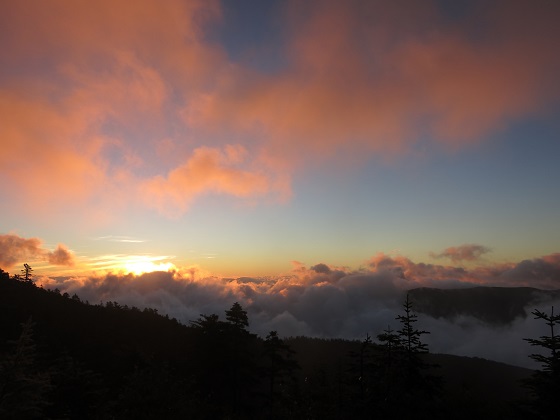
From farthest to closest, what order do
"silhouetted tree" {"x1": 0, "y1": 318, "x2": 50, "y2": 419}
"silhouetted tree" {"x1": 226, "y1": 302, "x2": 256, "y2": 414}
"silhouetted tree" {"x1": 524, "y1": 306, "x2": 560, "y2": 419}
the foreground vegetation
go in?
"silhouetted tree" {"x1": 226, "y1": 302, "x2": 256, "y2": 414}, "silhouetted tree" {"x1": 524, "y1": 306, "x2": 560, "y2": 419}, the foreground vegetation, "silhouetted tree" {"x1": 0, "y1": 318, "x2": 50, "y2": 419}

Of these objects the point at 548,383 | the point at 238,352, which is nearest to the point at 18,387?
the point at 548,383

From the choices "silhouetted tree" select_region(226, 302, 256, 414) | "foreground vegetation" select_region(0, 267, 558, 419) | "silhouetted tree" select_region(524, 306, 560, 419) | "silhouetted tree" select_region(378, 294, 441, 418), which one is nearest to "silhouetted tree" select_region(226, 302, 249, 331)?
"silhouetted tree" select_region(226, 302, 256, 414)

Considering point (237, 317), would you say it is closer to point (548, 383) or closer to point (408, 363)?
point (408, 363)

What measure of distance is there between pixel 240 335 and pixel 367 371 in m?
22.7

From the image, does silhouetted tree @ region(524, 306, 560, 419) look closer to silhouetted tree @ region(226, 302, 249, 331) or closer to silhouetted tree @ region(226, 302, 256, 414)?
silhouetted tree @ region(226, 302, 256, 414)

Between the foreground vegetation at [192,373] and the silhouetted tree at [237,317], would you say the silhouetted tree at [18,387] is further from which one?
the silhouetted tree at [237,317]

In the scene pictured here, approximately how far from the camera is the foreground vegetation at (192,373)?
1630cm

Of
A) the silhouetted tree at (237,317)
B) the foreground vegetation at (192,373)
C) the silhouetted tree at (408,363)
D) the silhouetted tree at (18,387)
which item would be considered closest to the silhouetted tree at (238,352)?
the silhouetted tree at (237,317)

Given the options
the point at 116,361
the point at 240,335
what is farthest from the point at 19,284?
the point at 240,335

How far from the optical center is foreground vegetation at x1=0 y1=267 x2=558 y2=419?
16297 mm

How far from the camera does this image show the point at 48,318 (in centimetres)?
5922

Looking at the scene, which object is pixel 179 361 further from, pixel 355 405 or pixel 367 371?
pixel 355 405

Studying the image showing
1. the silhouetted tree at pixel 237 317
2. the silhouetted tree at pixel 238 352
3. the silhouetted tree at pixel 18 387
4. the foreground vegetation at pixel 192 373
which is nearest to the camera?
the silhouetted tree at pixel 18 387

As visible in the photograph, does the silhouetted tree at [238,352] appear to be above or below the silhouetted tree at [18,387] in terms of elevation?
below
